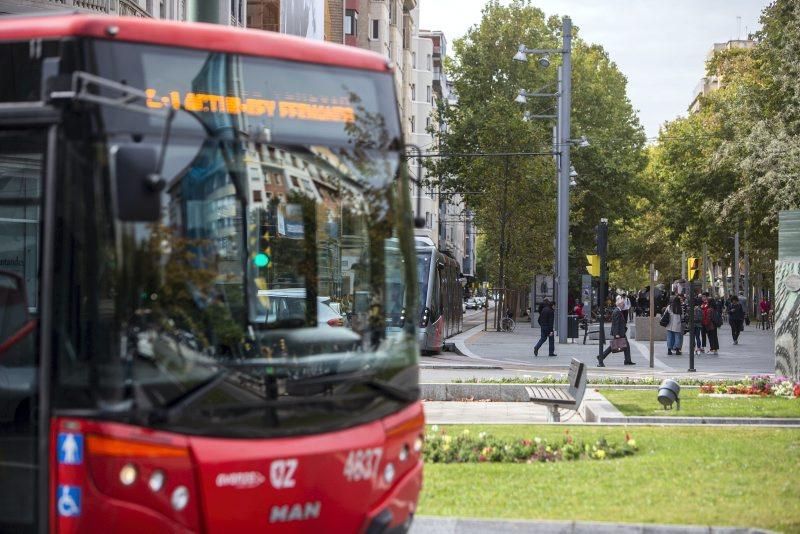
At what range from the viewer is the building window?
219 ft

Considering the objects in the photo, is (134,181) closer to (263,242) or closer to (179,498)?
(263,242)

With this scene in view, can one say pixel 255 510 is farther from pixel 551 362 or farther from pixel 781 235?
pixel 551 362

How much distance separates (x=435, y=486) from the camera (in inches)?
404

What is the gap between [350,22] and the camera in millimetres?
67125

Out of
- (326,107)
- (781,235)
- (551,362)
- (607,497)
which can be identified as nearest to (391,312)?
(326,107)

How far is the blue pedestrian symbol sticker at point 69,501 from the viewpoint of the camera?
630 cm

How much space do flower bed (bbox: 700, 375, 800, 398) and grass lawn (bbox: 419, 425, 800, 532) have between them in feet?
18.8

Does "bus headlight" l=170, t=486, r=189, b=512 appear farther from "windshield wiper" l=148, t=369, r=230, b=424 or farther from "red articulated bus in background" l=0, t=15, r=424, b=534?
"windshield wiper" l=148, t=369, r=230, b=424

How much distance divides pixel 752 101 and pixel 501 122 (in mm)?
12040

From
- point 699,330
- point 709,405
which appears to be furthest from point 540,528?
point 699,330

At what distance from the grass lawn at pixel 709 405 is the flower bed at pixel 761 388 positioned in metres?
0.25

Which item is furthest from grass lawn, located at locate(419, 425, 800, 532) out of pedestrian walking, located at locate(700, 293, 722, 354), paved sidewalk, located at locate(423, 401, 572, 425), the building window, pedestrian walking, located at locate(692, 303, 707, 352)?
the building window

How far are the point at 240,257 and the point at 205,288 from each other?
1.33 ft

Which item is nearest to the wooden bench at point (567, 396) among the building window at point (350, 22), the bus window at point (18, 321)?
the bus window at point (18, 321)
